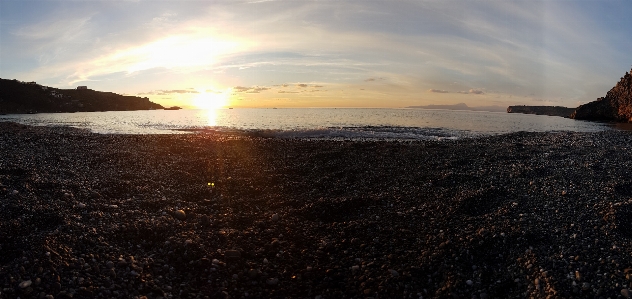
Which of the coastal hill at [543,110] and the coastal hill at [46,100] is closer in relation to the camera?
the coastal hill at [46,100]

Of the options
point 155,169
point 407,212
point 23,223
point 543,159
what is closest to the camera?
point 23,223

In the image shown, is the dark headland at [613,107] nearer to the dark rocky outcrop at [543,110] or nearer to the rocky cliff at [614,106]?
the rocky cliff at [614,106]

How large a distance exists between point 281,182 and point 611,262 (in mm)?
10314

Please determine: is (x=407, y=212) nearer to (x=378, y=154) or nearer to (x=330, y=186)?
(x=330, y=186)

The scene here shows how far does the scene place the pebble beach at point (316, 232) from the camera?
256 inches

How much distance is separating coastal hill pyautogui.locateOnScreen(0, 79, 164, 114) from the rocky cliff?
13611 centimetres

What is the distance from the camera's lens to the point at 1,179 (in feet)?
34.9

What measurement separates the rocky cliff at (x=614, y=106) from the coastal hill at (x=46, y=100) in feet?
447

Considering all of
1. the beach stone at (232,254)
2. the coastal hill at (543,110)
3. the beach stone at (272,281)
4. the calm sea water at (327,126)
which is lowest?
the beach stone at (272,281)

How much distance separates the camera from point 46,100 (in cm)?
10594

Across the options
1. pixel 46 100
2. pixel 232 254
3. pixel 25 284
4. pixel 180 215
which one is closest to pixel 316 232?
pixel 232 254

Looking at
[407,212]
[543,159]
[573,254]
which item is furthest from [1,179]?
[543,159]

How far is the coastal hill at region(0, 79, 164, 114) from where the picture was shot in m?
95.8

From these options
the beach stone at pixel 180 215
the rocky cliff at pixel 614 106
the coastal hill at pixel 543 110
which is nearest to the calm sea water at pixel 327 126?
the rocky cliff at pixel 614 106
